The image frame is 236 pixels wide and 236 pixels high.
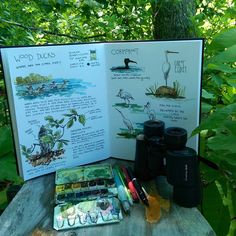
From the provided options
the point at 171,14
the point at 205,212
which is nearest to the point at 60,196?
the point at 205,212

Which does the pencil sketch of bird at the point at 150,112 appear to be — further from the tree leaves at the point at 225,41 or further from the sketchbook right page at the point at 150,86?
the tree leaves at the point at 225,41

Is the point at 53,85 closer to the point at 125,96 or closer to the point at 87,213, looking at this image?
the point at 125,96

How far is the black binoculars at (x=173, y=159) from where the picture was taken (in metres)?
0.75

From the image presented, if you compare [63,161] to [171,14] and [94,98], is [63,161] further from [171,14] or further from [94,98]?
[171,14]

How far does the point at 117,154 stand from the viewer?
40.5 inches

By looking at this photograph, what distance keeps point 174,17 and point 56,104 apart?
0.93m

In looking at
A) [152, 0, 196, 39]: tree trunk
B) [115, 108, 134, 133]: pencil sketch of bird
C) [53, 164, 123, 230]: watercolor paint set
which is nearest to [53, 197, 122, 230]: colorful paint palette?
[53, 164, 123, 230]: watercolor paint set

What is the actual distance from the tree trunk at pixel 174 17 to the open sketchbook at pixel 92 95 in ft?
2.41

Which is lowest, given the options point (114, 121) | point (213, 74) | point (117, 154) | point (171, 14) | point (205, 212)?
point (205, 212)

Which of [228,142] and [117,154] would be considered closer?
[228,142]

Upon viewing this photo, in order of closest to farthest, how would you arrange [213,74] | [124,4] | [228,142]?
[228,142] → [213,74] → [124,4]

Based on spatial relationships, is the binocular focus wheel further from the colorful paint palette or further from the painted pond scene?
the painted pond scene

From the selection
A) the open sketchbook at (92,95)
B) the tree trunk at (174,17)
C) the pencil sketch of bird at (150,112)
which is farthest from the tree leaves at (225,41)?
the tree trunk at (174,17)

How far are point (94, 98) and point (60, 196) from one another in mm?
299
